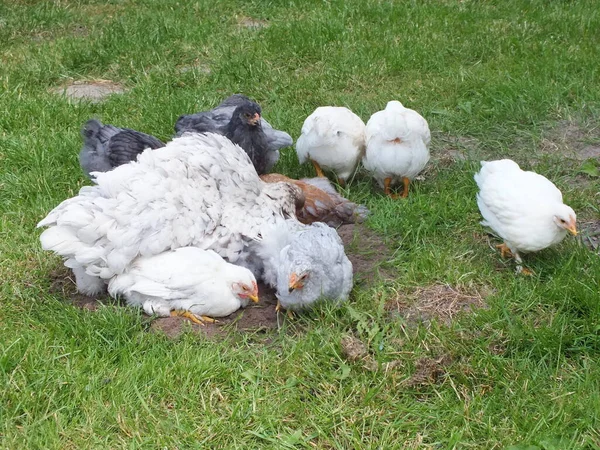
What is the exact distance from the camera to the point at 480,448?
283 centimetres

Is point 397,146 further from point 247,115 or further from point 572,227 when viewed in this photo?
point 572,227

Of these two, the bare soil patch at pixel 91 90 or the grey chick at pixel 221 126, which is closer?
the grey chick at pixel 221 126

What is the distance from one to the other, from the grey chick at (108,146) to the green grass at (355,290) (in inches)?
13.8

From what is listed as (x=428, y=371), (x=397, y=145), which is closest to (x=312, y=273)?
(x=428, y=371)

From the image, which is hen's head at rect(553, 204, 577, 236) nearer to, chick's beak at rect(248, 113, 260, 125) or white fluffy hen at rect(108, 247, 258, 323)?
white fluffy hen at rect(108, 247, 258, 323)

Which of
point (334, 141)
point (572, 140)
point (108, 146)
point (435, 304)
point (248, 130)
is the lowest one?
point (572, 140)

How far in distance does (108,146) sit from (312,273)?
1609mm

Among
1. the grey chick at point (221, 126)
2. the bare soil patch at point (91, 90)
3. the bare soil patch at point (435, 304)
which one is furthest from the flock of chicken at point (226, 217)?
the bare soil patch at point (91, 90)

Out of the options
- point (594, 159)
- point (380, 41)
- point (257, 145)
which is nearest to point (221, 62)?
point (380, 41)

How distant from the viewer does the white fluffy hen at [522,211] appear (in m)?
3.77

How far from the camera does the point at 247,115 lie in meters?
4.70

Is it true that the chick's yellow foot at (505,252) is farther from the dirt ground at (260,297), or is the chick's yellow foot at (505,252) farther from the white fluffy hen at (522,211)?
the dirt ground at (260,297)

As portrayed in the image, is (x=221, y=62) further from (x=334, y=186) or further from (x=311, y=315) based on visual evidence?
(x=311, y=315)

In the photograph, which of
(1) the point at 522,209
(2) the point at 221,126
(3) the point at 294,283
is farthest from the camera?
(2) the point at 221,126
